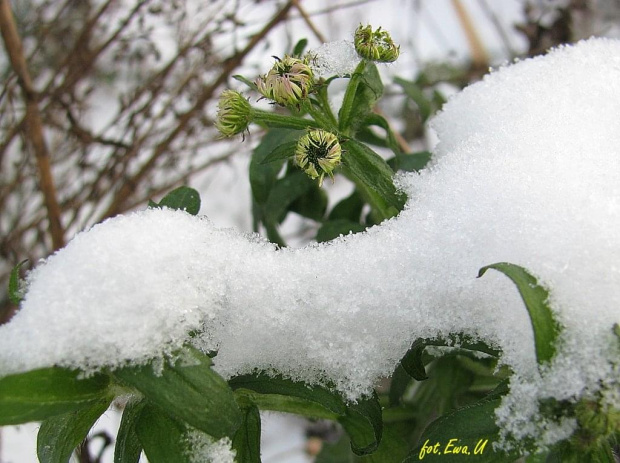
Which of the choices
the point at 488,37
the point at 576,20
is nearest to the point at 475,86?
the point at 576,20

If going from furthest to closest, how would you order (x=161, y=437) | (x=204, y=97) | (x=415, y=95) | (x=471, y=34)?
1. (x=471, y=34)
2. (x=204, y=97)
3. (x=415, y=95)
4. (x=161, y=437)

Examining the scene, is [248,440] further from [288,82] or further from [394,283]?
[288,82]

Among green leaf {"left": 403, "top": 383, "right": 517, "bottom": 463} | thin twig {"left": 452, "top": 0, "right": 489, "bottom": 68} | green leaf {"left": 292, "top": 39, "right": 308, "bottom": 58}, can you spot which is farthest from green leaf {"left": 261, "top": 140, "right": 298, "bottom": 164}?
thin twig {"left": 452, "top": 0, "right": 489, "bottom": 68}

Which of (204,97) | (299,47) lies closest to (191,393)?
(299,47)

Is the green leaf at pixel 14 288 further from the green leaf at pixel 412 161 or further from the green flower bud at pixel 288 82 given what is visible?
the green leaf at pixel 412 161

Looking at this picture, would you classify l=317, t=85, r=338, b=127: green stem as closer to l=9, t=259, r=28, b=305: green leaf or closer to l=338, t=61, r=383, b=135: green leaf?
l=338, t=61, r=383, b=135: green leaf
